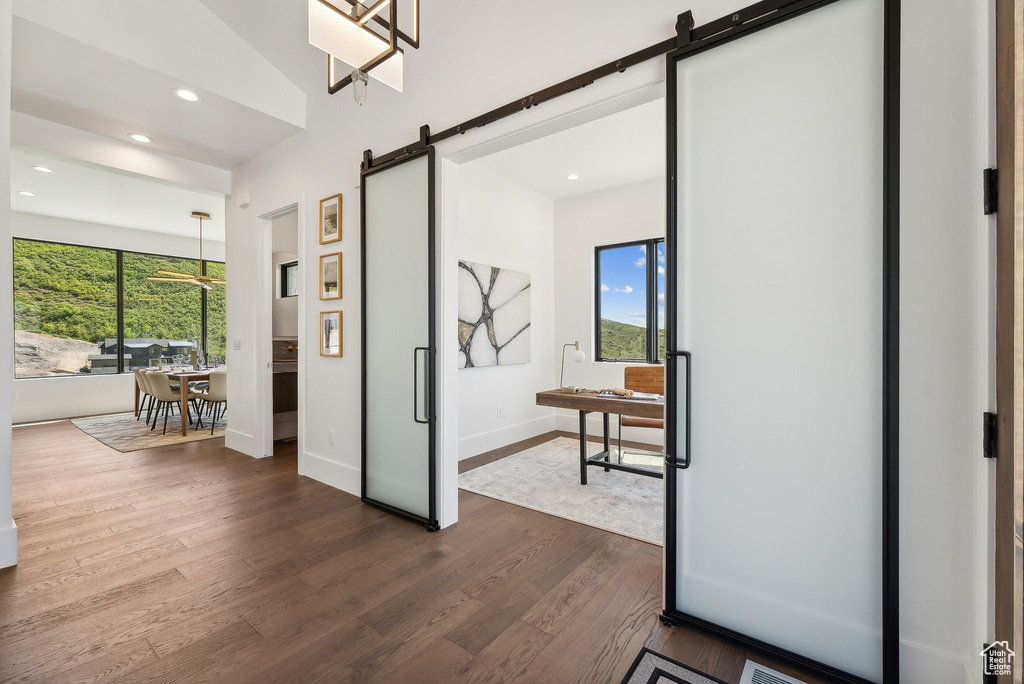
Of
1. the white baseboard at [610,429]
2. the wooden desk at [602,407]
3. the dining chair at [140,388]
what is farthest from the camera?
the dining chair at [140,388]

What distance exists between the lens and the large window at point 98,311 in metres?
6.46

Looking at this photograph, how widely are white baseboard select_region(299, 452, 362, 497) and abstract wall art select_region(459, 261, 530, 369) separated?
1393 mm

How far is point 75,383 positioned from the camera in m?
6.65

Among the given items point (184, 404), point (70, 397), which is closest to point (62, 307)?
point (70, 397)

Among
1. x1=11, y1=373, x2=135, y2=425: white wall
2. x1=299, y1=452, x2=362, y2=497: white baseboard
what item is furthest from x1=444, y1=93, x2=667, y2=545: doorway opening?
x1=11, y1=373, x2=135, y2=425: white wall

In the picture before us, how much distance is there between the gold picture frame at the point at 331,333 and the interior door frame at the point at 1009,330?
11.4ft

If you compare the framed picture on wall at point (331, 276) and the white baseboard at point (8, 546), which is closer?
the white baseboard at point (8, 546)

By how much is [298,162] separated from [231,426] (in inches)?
110

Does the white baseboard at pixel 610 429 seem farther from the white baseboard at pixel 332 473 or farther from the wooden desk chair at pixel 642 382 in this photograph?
the white baseboard at pixel 332 473

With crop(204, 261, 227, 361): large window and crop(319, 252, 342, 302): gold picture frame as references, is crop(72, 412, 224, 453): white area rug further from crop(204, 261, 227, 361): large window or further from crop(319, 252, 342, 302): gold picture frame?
crop(319, 252, 342, 302): gold picture frame

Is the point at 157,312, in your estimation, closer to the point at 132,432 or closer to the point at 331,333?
the point at 132,432

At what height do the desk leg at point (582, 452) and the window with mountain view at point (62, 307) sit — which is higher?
the window with mountain view at point (62, 307)

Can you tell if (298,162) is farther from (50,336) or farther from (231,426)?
(50,336)

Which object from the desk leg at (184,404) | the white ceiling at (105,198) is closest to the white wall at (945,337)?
the white ceiling at (105,198)
